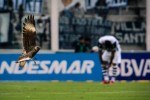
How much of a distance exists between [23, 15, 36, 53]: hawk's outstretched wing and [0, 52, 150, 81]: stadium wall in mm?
11180

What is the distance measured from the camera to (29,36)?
12.1 meters

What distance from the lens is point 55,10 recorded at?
31.2 metres

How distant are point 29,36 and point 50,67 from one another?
38.8 feet

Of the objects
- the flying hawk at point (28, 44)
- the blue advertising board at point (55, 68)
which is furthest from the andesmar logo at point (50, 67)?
the flying hawk at point (28, 44)

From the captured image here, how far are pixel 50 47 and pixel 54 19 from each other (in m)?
1.42

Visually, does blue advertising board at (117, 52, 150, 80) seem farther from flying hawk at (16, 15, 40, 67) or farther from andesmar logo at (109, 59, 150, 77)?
flying hawk at (16, 15, 40, 67)

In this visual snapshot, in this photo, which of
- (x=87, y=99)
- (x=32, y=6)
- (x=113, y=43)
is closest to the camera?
(x=87, y=99)

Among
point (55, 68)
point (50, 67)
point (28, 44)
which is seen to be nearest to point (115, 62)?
point (55, 68)

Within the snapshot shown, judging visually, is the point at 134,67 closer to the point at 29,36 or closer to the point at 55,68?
the point at 55,68

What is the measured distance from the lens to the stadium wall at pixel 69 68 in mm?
23703

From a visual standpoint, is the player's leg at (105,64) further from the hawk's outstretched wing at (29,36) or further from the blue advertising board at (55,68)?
the hawk's outstretched wing at (29,36)

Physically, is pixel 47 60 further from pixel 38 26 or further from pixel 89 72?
pixel 38 26

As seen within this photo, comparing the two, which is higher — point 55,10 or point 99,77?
point 55,10

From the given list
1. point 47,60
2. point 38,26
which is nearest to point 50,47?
point 38,26
